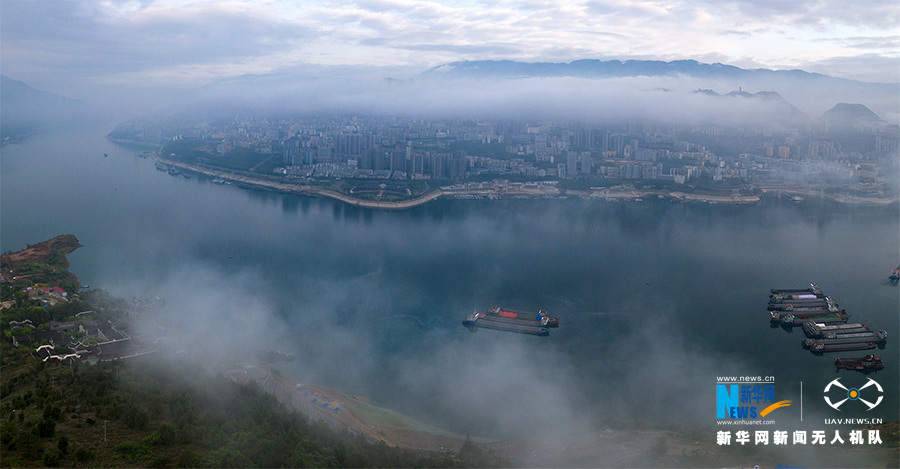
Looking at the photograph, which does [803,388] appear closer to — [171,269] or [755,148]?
[171,269]

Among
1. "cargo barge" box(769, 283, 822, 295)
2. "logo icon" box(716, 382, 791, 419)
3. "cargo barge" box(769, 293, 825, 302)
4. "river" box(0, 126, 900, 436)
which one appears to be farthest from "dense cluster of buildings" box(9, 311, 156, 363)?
"cargo barge" box(769, 283, 822, 295)

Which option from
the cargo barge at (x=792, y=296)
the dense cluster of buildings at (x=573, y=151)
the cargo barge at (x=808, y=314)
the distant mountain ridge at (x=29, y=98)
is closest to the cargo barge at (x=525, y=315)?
the cargo barge at (x=808, y=314)

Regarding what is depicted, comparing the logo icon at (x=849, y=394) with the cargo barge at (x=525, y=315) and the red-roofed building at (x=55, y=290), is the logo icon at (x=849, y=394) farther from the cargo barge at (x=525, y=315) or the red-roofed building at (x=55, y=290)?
the red-roofed building at (x=55, y=290)

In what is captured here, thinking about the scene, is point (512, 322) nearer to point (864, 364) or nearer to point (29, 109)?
point (864, 364)

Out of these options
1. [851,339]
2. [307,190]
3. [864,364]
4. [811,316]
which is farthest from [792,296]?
[307,190]

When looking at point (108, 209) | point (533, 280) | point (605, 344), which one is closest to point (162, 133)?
point (108, 209)

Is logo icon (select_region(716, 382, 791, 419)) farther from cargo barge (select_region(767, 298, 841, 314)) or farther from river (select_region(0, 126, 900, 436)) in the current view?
cargo barge (select_region(767, 298, 841, 314))

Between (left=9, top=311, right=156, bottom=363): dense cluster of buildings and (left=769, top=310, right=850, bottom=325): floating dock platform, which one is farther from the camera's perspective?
(left=769, top=310, right=850, bottom=325): floating dock platform
